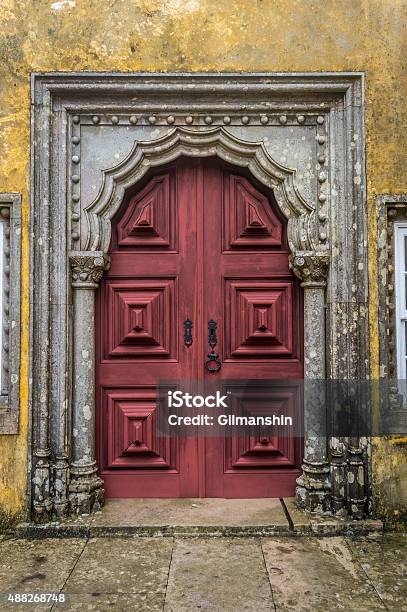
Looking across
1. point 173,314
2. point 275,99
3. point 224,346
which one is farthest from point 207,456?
point 275,99

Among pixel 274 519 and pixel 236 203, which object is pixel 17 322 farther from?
pixel 274 519

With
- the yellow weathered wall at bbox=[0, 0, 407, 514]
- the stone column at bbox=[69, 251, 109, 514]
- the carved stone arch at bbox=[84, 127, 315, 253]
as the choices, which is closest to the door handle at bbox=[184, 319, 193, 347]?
the stone column at bbox=[69, 251, 109, 514]

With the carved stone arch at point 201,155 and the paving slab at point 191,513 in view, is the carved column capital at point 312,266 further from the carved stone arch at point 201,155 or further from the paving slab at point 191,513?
the paving slab at point 191,513

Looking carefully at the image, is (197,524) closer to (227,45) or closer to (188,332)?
(188,332)

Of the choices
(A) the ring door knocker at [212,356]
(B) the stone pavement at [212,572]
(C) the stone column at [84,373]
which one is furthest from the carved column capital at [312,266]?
(B) the stone pavement at [212,572]

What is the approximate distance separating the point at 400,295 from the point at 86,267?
237 cm

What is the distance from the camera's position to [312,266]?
4.11 metres

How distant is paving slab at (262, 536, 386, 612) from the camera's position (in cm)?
296

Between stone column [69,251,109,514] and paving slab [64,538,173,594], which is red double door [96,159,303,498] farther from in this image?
paving slab [64,538,173,594]

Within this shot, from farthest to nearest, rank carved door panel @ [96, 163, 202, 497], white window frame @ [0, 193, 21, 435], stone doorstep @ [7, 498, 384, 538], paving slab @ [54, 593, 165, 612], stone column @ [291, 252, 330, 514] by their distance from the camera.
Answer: carved door panel @ [96, 163, 202, 497], stone column @ [291, 252, 330, 514], white window frame @ [0, 193, 21, 435], stone doorstep @ [7, 498, 384, 538], paving slab @ [54, 593, 165, 612]

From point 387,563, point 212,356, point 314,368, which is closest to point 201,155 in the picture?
point 212,356

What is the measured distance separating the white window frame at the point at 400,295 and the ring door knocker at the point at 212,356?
1.37 metres

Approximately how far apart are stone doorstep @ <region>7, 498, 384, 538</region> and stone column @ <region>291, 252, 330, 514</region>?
0.80 feet

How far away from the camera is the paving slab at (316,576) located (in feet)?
9.71
